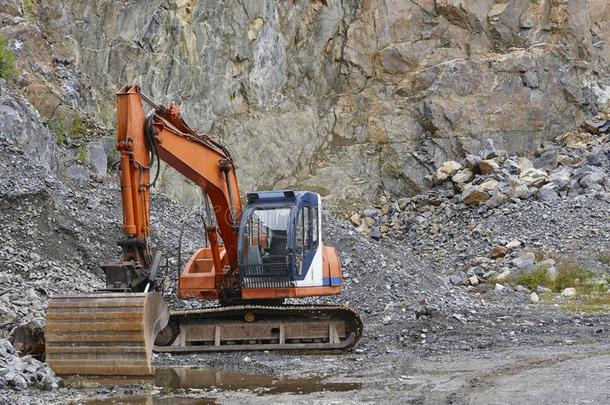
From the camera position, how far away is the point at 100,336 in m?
8.42

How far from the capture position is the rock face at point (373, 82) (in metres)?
27.9

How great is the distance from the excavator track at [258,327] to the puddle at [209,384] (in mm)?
1630

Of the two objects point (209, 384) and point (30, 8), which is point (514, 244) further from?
point (30, 8)

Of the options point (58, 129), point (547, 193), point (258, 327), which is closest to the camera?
point (258, 327)

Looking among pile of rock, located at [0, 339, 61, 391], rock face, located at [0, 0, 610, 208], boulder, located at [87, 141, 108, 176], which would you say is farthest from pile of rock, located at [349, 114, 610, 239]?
pile of rock, located at [0, 339, 61, 391]

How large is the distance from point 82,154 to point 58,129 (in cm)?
104

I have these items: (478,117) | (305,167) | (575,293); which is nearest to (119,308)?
(575,293)

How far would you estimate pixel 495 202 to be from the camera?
2311 cm

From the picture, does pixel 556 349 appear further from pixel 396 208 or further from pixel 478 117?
pixel 478 117

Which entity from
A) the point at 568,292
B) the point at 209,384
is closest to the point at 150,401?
the point at 209,384

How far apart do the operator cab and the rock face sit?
50.6 ft

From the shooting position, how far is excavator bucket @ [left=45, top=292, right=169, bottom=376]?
8398 millimetres

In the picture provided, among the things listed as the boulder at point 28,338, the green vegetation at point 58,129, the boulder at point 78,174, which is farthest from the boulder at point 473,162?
the boulder at point 28,338

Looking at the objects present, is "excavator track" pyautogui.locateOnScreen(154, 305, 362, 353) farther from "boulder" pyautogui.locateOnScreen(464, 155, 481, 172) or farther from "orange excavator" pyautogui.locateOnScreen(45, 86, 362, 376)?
"boulder" pyautogui.locateOnScreen(464, 155, 481, 172)
